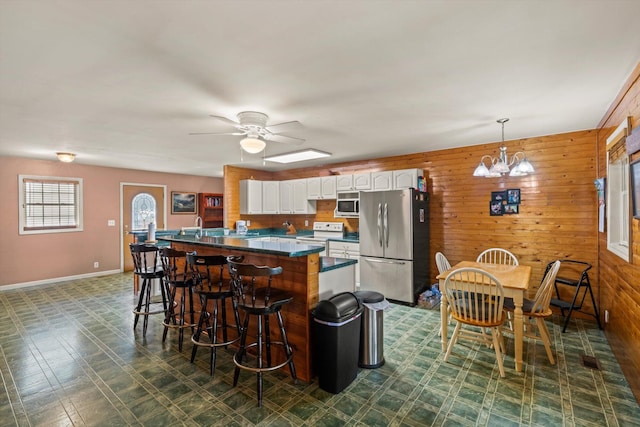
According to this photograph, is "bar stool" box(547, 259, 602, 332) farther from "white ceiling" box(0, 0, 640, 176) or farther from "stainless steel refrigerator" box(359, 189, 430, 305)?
"white ceiling" box(0, 0, 640, 176)

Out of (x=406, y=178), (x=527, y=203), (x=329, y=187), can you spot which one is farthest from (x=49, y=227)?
(x=527, y=203)

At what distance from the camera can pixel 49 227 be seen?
5.91 metres

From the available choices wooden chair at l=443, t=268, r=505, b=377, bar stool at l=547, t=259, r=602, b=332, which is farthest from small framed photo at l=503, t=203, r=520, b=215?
wooden chair at l=443, t=268, r=505, b=377

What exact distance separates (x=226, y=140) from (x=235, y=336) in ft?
8.44

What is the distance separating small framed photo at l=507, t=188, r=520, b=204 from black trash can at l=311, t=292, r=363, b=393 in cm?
318

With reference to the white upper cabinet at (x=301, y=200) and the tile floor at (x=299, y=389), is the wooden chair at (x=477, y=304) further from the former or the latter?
the white upper cabinet at (x=301, y=200)

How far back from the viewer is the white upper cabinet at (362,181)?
5.43 m

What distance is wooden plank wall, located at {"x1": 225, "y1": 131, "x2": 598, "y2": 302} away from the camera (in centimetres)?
384

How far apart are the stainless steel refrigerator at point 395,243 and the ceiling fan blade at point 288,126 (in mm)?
1832

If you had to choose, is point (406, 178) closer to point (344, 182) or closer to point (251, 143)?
point (344, 182)

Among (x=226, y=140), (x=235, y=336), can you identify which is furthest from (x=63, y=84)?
(x=235, y=336)

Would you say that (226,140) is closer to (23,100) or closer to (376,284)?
(23,100)

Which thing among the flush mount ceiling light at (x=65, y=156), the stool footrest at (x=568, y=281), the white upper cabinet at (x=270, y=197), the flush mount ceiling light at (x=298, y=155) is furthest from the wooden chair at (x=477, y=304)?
the flush mount ceiling light at (x=65, y=156)

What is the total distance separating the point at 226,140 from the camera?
13.8ft
